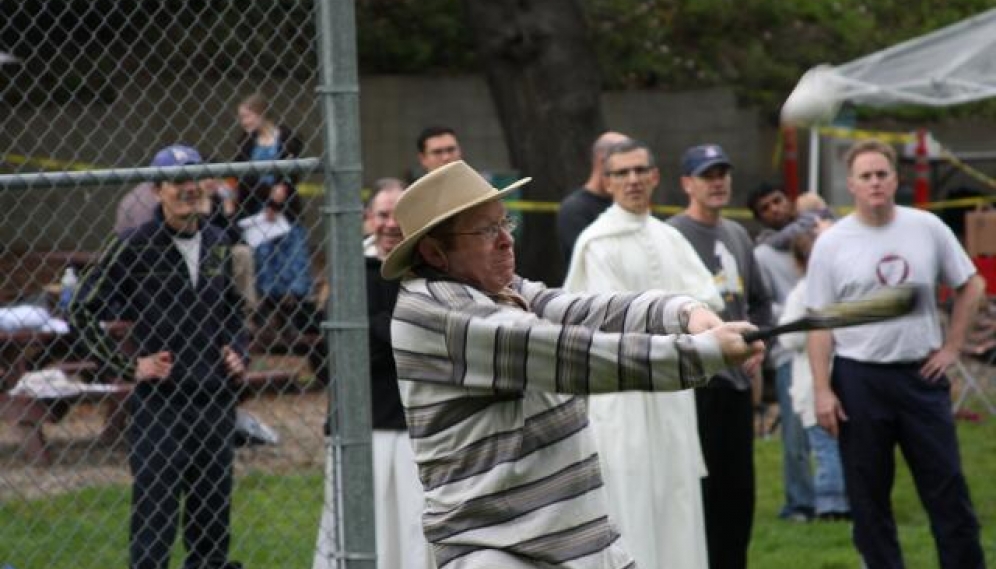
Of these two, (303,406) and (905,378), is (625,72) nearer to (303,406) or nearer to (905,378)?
(303,406)

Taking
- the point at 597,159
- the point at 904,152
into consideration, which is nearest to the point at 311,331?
the point at 597,159

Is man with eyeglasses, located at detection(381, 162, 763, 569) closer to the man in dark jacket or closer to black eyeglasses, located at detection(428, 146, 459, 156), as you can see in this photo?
the man in dark jacket

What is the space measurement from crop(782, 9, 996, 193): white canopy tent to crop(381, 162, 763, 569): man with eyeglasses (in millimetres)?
4525

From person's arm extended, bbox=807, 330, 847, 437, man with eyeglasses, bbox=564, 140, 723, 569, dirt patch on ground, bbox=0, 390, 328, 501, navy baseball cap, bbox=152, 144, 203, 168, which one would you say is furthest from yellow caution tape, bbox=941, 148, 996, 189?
navy baseball cap, bbox=152, 144, 203, 168

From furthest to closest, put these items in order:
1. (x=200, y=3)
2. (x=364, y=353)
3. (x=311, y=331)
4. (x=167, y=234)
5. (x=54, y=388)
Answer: (x=200, y=3), (x=311, y=331), (x=54, y=388), (x=167, y=234), (x=364, y=353)

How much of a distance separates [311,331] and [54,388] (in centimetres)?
197

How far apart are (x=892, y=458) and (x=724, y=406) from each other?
0.76 metres

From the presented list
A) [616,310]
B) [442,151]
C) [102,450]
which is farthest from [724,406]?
[102,450]

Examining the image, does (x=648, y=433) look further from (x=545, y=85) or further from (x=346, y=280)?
(x=545, y=85)

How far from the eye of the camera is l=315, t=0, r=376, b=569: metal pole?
512cm

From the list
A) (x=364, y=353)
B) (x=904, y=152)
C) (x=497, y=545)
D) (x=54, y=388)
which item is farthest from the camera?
(x=904, y=152)

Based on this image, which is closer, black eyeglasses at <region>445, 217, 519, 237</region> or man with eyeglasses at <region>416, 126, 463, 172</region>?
black eyeglasses at <region>445, 217, 519, 237</region>

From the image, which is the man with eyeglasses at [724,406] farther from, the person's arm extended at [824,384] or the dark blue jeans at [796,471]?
the dark blue jeans at [796,471]

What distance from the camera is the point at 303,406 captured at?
412 inches
